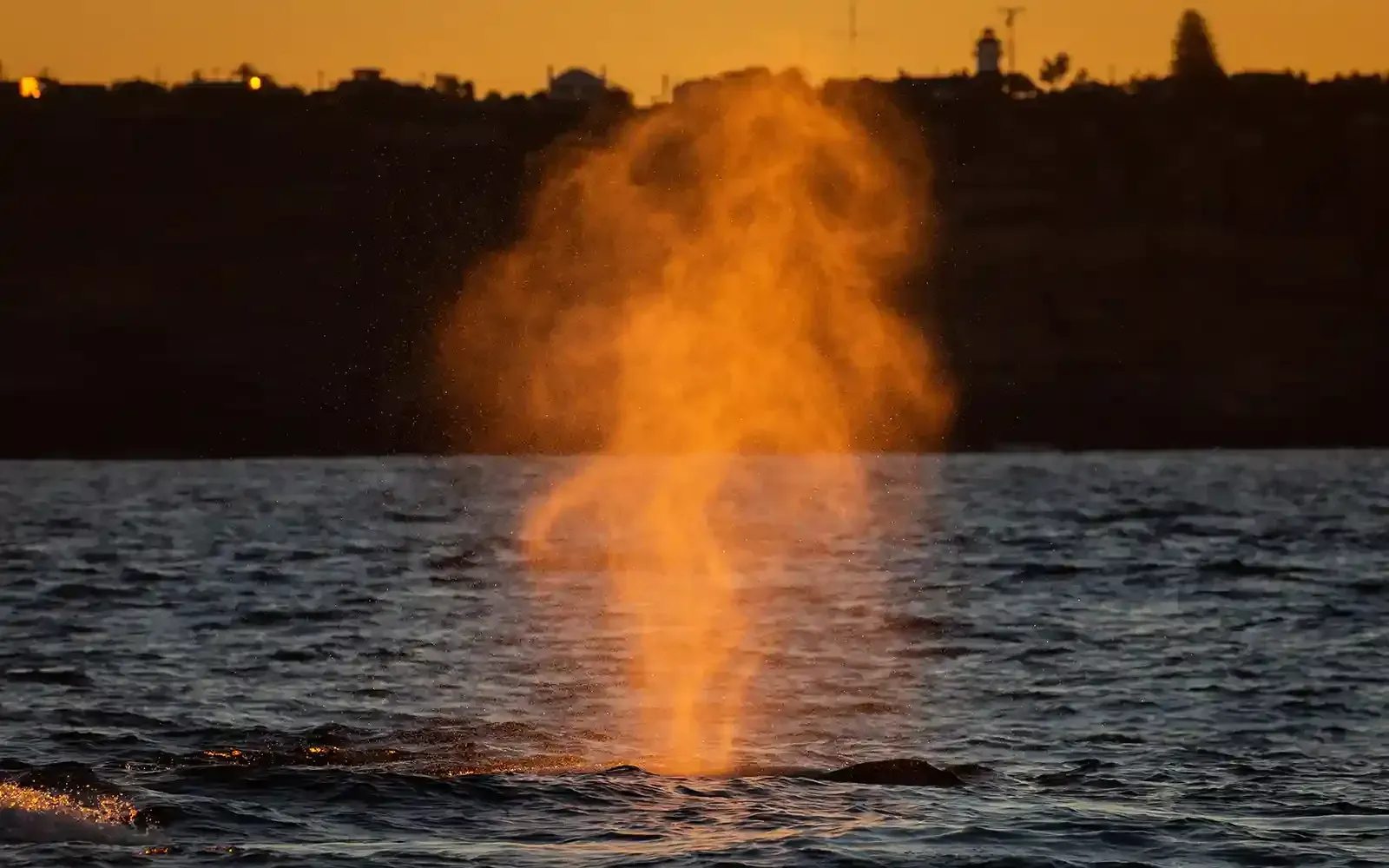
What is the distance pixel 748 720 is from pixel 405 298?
154765mm

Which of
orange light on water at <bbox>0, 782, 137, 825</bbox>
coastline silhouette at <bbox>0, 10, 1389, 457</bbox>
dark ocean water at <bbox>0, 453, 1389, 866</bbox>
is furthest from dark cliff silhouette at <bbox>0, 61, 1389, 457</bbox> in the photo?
orange light on water at <bbox>0, 782, 137, 825</bbox>

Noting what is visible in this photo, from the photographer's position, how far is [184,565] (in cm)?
6450

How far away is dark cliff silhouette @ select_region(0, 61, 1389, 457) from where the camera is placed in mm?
177375

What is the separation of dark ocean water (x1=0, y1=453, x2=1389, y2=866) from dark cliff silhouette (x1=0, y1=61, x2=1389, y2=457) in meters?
104

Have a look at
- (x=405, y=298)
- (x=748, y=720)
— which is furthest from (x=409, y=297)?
(x=748, y=720)

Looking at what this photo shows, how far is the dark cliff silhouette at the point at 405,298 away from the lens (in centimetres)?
17738

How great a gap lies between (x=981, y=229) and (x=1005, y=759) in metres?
166

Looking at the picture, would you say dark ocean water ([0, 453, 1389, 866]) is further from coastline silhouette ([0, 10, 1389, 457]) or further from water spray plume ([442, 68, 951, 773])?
coastline silhouette ([0, 10, 1389, 457])

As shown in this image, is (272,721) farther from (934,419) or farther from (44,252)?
(44,252)

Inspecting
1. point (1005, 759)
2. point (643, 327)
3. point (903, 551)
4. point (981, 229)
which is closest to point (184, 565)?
point (903, 551)

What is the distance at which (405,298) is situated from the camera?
18525 cm

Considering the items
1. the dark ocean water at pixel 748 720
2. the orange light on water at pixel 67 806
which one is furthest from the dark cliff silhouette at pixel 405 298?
the orange light on water at pixel 67 806

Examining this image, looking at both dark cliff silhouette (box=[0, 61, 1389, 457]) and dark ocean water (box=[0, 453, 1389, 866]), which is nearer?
dark ocean water (box=[0, 453, 1389, 866])

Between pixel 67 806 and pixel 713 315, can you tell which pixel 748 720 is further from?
pixel 713 315
